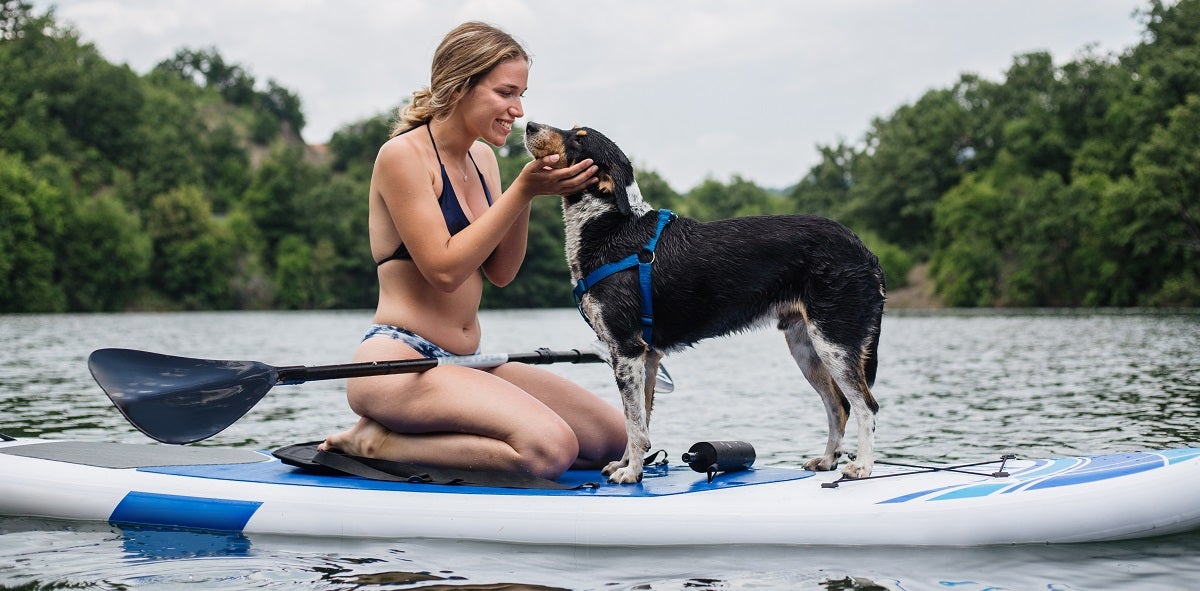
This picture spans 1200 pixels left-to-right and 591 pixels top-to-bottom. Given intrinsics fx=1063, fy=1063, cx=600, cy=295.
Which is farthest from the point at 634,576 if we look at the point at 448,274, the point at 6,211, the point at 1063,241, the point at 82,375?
the point at 6,211

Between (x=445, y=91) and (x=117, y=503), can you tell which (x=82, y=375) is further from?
(x=445, y=91)

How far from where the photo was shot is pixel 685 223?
205 inches

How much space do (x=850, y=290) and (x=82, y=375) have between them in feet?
50.0

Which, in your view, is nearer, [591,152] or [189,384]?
[591,152]

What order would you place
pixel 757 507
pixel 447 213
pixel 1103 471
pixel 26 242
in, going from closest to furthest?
1. pixel 757 507
2. pixel 1103 471
3. pixel 447 213
4. pixel 26 242

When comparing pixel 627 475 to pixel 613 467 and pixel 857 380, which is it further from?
pixel 857 380

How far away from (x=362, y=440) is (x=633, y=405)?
1.50 m

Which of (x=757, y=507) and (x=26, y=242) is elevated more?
(x=26, y=242)

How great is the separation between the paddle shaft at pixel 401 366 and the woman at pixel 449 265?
2.7 inches

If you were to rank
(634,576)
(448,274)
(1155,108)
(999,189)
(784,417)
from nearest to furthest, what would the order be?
(634,576), (448,274), (784,417), (1155,108), (999,189)

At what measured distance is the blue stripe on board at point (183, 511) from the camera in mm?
5375

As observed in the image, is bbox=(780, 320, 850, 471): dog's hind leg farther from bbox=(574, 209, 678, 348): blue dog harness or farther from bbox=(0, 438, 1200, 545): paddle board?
bbox=(574, 209, 678, 348): blue dog harness

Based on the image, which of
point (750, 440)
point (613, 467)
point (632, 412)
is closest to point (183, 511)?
point (613, 467)

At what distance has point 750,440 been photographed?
970 cm
